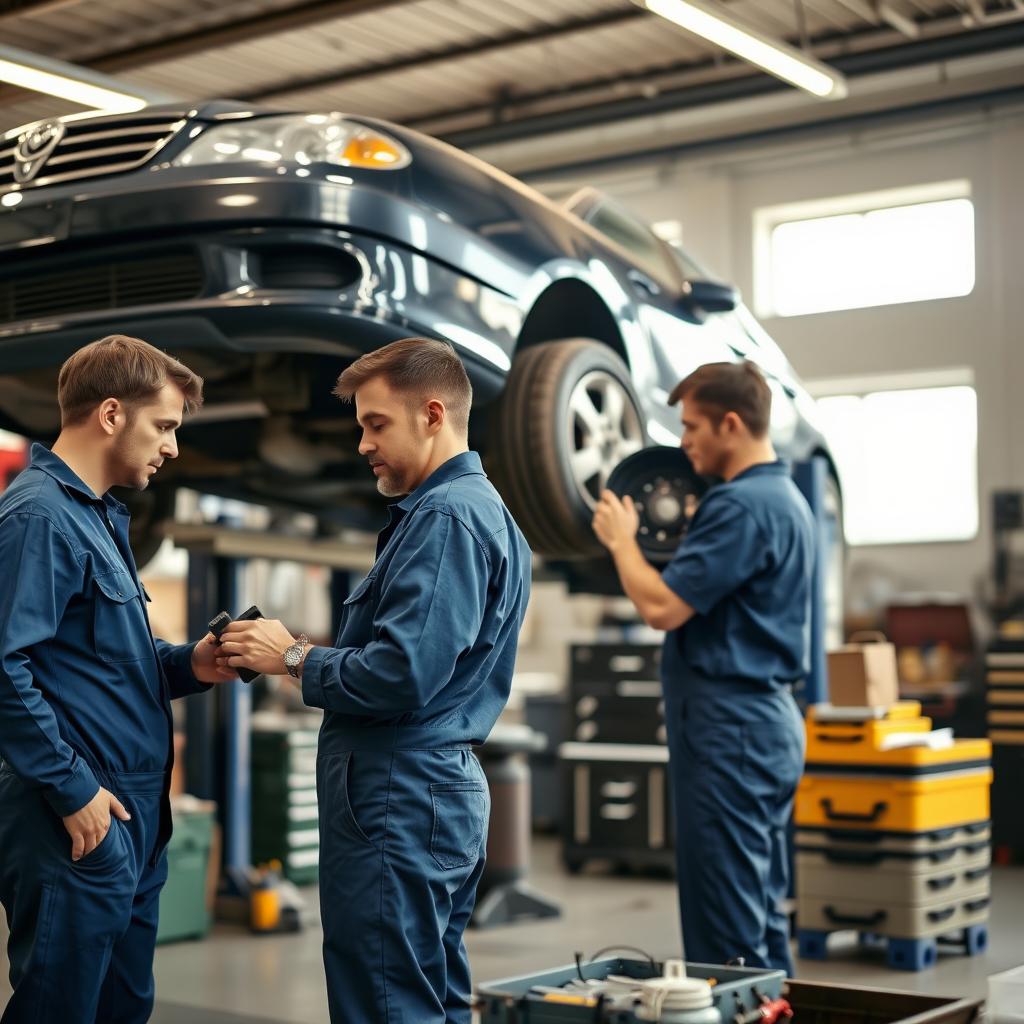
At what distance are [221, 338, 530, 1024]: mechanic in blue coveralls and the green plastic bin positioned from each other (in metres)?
3.25

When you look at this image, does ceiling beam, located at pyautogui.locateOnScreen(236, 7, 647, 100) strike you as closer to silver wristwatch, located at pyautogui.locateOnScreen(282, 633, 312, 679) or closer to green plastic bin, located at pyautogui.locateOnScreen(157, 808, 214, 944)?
green plastic bin, located at pyautogui.locateOnScreen(157, 808, 214, 944)

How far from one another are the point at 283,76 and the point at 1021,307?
4.61 metres

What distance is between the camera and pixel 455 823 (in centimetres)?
186

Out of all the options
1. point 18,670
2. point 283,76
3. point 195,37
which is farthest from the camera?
point 283,76

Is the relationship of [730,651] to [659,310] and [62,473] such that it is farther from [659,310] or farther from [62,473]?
[659,310]

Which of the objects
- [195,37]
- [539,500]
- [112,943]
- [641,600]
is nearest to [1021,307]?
[195,37]

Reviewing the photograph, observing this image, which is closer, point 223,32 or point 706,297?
point 706,297

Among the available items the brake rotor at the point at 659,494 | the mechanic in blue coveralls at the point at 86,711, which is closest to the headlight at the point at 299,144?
the brake rotor at the point at 659,494

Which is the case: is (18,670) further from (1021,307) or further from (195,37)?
(1021,307)

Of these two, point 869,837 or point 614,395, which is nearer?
point 614,395

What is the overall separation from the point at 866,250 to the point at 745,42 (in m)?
3.58

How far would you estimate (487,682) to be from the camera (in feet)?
6.48

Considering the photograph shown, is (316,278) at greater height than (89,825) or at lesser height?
greater

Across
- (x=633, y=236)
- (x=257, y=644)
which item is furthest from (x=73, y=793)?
(x=633, y=236)
